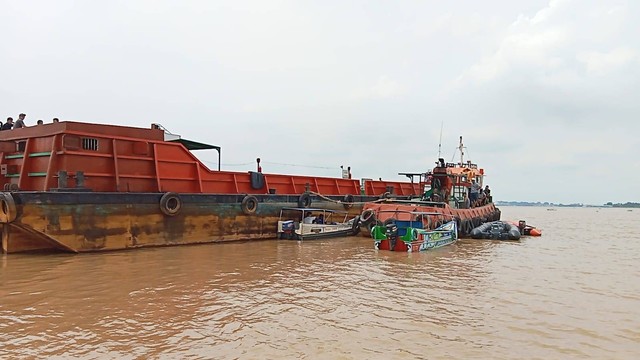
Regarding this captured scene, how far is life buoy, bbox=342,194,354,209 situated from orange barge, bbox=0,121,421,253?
448 centimetres

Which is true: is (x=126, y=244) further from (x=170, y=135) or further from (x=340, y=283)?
(x=340, y=283)

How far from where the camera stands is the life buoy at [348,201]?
1978cm

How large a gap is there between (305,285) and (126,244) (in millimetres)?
6417

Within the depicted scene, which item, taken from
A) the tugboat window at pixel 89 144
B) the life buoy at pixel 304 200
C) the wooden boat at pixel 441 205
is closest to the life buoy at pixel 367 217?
the wooden boat at pixel 441 205

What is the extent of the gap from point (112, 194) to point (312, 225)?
7055 mm

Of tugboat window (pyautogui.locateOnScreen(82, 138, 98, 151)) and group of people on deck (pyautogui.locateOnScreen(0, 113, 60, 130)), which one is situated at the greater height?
group of people on deck (pyautogui.locateOnScreen(0, 113, 60, 130))

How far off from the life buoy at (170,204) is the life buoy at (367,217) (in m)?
6.88

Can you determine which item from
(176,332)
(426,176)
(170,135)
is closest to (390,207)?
(426,176)

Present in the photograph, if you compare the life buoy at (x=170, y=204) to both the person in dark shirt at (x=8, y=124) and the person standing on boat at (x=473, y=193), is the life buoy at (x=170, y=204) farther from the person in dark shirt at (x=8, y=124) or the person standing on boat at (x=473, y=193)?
the person standing on boat at (x=473, y=193)

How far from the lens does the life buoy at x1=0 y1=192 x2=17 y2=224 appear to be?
10.5 meters

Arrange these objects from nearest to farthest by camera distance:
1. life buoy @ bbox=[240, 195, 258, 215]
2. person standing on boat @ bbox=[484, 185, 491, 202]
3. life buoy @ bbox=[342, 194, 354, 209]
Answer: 1. life buoy @ bbox=[240, 195, 258, 215]
2. life buoy @ bbox=[342, 194, 354, 209]
3. person standing on boat @ bbox=[484, 185, 491, 202]

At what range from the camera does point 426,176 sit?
22.4 metres

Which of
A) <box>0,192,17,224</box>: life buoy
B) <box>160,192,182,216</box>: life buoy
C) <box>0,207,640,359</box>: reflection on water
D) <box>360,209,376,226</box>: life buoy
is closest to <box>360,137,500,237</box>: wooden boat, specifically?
<box>360,209,376,226</box>: life buoy

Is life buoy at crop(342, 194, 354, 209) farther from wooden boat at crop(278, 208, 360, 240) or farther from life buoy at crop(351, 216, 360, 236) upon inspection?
life buoy at crop(351, 216, 360, 236)
